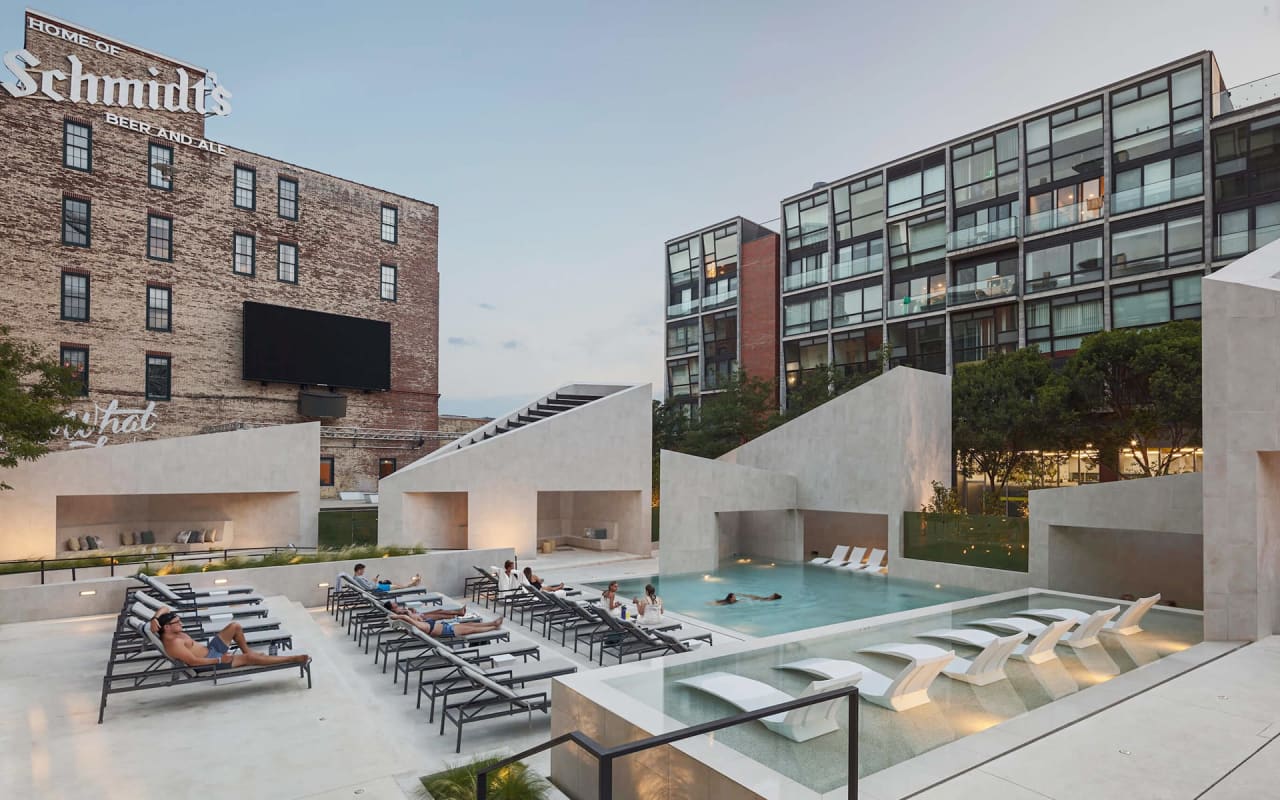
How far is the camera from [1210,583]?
9922mm

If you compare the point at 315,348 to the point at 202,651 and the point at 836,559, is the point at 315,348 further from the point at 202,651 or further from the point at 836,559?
the point at 202,651

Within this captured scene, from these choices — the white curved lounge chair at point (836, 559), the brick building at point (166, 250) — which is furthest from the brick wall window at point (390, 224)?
the white curved lounge chair at point (836, 559)

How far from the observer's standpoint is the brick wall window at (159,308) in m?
26.8

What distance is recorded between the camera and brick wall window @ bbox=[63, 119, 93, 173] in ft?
83.1

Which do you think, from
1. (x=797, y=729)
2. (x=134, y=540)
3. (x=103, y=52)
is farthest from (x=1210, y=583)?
(x=103, y=52)

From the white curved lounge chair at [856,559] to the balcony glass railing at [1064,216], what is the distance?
18.9m

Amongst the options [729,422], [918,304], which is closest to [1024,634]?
[729,422]

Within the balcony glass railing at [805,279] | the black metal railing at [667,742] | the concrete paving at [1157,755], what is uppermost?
the balcony glass railing at [805,279]

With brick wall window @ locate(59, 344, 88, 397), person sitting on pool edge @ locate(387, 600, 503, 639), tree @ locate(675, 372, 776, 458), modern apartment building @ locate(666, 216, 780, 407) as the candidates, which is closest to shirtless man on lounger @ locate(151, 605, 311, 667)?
person sitting on pool edge @ locate(387, 600, 503, 639)

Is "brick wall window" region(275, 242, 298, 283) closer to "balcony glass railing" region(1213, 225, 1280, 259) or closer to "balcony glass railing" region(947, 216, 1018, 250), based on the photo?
"balcony glass railing" region(947, 216, 1018, 250)

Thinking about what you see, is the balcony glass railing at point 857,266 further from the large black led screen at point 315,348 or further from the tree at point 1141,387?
the large black led screen at point 315,348

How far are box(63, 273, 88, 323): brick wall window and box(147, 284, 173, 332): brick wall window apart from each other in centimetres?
188

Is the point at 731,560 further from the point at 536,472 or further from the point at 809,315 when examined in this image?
the point at 809,315

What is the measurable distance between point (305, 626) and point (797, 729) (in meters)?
9.47
